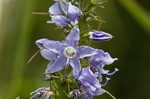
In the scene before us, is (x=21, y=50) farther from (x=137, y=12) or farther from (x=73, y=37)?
(x=73, y=37)

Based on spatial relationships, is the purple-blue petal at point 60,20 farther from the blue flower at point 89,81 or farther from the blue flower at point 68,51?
the blue flower at point 89,81

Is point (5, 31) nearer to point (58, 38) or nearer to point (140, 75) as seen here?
point (58, 38)

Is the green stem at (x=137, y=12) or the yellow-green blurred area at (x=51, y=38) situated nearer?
the yellow-green blurred area at (x=51, y=38)

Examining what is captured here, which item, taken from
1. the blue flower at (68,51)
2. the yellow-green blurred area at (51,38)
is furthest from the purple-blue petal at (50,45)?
the yellow-green blurred area at (51,38)

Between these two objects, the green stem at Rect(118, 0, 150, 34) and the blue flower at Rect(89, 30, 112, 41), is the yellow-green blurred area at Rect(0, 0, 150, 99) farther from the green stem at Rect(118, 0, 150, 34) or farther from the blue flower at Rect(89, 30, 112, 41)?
the blue flower at Rect(89, 30, 112, 41)

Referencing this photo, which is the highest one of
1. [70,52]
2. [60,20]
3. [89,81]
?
[60,20]

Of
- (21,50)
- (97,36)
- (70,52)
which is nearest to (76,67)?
(70,52)

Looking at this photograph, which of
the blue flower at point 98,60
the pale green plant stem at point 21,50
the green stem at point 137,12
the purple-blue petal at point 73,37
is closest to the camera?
the purple-blue petal at point 73,37
